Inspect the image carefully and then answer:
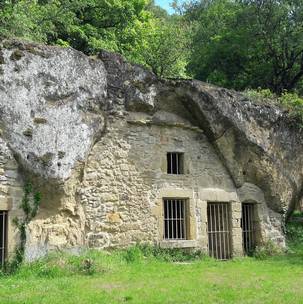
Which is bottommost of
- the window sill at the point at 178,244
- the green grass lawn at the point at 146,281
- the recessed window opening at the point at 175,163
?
the green grass lawn at the point at 146,281

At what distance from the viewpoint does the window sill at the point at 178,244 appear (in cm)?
1139

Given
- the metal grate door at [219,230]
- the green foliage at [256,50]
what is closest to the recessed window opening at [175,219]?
the metal grate door at [219,230]

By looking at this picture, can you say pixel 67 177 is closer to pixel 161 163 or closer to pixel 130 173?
pixel 130 173

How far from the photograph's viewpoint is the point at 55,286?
7.75 m

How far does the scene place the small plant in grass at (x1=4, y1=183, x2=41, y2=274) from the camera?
9.12 m

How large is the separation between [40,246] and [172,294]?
3.59 meters

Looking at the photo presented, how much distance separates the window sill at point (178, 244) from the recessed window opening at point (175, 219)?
0.72 ft

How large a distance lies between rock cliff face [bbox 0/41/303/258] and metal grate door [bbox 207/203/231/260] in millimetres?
721

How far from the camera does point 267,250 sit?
1280cm

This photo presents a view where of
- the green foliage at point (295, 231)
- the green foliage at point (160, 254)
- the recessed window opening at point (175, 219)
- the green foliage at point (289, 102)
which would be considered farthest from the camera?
the green foliage at point (295, 231)

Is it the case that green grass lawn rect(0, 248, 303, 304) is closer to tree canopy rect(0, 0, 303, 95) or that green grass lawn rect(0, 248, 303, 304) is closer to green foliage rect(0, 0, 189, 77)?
green foliage rect(0, 0, 189, 77)

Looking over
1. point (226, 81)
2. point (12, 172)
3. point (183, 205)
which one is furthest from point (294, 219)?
point (12, 172)

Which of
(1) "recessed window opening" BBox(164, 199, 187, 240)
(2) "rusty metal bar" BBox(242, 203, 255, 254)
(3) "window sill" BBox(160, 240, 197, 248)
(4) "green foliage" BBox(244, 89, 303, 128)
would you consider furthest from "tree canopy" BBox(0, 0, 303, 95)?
(3) "window sill" BBox(160, 240, 197, 248)

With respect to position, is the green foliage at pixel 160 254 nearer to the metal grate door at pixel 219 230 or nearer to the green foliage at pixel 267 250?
the metal grate door at pixel 219 230
